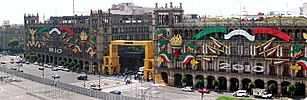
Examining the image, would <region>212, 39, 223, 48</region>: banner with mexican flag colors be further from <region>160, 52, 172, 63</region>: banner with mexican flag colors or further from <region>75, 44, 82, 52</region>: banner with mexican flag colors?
<region>75, 44, 82, 52</region>: banner with mexican flag colors

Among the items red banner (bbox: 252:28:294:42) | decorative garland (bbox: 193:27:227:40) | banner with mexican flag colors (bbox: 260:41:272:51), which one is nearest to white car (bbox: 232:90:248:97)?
banner with mexican flag colors (bbox: 260:41:272:51)

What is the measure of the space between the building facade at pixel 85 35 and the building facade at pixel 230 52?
1196 inches

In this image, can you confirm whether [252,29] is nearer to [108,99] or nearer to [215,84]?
[215,84]

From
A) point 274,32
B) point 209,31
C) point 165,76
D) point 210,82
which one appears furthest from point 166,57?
point 274,32

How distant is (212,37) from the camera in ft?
334

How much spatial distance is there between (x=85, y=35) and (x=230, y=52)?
61.2 meters

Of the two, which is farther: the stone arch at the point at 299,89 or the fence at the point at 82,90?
the stone arch at the point at 299,89

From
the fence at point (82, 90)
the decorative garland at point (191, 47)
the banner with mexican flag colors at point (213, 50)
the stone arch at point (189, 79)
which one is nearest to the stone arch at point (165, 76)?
the stone arch at point (189, 79)

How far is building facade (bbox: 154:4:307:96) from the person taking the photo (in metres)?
89.6

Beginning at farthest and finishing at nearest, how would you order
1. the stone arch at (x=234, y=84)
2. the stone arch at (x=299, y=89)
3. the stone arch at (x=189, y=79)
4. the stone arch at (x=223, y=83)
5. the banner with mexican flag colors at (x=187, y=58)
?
the stone arch at (x=189, y=79) → the banner with mexican flag colors at (x=187, y=58) → the stone arch at (x=223, y=83) → the stone arch at (x=234, y=84) → the stone arch at (x=299, y=89)

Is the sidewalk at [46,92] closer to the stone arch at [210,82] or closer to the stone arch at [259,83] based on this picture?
the stone arch at [210,82]

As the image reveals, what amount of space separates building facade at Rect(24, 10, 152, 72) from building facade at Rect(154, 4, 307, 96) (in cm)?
3038

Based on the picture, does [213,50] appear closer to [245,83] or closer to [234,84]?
[234,84]

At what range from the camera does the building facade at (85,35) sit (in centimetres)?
13888
